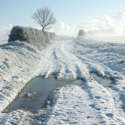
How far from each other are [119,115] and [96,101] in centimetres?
106

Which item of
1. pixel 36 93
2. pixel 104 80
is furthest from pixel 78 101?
pixel 104 80

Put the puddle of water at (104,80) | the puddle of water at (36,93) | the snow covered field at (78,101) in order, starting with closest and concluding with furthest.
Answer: the snow covered field at (78,101)
the puddle of water at (36,93)
the puddle of water at (104,80)

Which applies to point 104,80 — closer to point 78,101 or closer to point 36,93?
point 78,101

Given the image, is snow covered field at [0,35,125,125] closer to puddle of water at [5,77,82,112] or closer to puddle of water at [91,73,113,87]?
puddle of water at [91,73,113,87]

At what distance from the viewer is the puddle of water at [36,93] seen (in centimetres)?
585

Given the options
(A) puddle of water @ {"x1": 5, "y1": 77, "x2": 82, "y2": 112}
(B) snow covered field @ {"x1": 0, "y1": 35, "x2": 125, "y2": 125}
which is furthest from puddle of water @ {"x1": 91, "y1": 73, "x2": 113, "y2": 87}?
(A) puddle of water @ {"x1": 5, "y1": 77, "x2": 82, "y2": 112}

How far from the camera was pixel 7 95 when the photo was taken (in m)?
6.53

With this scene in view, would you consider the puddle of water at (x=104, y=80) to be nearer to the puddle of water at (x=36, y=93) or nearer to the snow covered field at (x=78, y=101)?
the snow covered field at (x=78, y=101)

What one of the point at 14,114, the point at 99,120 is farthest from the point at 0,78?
the point at 99,120

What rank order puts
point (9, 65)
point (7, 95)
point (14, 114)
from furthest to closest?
point (9, 65)
point (7, 95)
point (14, 114)

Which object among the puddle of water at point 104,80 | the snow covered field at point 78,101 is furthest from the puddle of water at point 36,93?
the puddle of water at point 104,80

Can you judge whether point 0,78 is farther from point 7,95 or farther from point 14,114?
point 14,114

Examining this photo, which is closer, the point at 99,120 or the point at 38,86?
the point at 99,120

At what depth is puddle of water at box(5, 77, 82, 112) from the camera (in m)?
5.85
